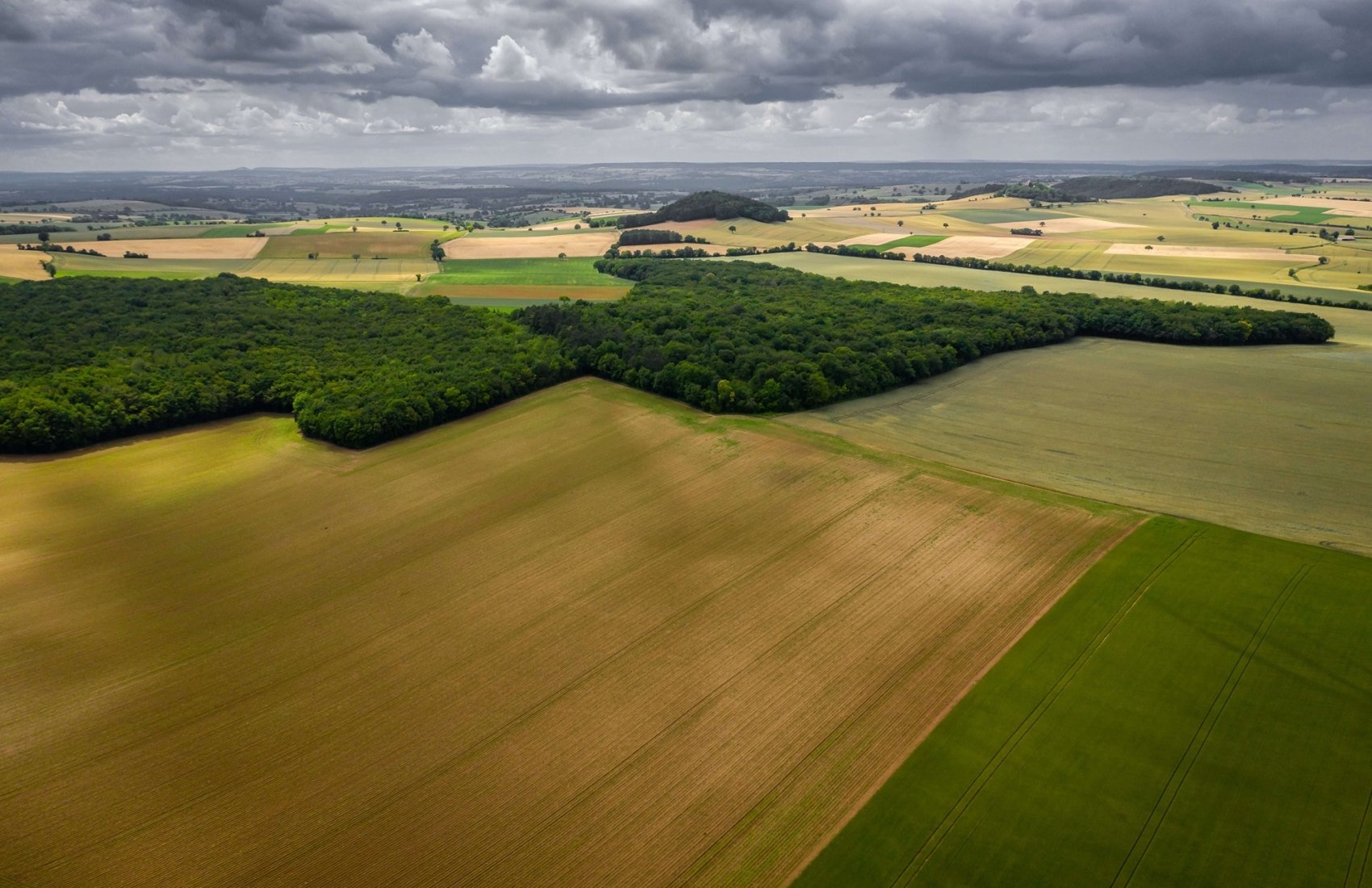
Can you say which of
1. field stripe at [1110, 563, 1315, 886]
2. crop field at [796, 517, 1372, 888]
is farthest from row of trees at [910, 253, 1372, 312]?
field stripe at [1110, 563, 1315, 886]

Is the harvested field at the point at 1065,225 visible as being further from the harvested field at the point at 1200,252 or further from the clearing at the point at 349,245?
the clearing at the point at 349,245

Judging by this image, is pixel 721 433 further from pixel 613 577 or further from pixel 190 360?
pixel 190 360

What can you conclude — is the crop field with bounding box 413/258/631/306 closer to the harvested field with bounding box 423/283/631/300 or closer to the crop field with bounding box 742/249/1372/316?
the harvested field with bounding box 423/283/631/300

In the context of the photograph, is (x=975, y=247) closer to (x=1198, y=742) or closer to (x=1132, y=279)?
(x=1132, y=279)

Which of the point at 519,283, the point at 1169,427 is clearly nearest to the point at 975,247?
the point at 519,283

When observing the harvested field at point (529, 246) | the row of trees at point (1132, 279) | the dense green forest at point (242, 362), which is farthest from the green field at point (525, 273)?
the row of trees at point (1132, 279)

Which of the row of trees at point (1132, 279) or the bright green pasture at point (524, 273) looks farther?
the bright green pasture at point (524, 273)

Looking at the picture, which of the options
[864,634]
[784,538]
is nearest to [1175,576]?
[864,634]

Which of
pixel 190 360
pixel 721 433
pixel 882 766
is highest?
pixel 190 360
